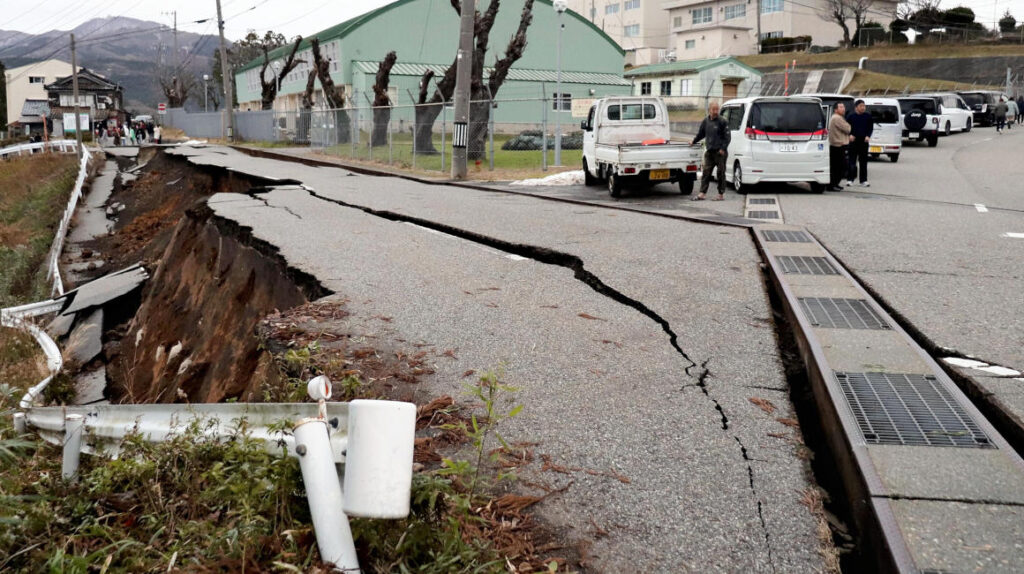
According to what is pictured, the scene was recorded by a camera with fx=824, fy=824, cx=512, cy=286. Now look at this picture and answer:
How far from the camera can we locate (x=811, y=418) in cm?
460

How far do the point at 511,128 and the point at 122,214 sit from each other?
28.5 metres

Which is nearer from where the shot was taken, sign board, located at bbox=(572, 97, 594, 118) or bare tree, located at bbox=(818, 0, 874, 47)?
sign board, located at bbox=(572, 97, 594, 118)

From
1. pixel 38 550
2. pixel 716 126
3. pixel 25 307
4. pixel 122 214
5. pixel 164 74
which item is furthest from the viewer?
pixel 164 74

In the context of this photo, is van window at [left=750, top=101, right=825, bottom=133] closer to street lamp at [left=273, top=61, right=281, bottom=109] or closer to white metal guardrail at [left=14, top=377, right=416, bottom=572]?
white metal guardrail at [left=14, top=377, right=416, bottom=572]

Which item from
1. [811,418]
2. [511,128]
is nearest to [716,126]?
[811,418]

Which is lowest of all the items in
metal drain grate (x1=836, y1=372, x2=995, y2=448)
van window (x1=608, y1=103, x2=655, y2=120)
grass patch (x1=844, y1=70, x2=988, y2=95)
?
metal drain grate (x1=836, y1=372, x2=995, y2=448)

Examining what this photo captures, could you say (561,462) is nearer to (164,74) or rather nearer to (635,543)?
(635,543)

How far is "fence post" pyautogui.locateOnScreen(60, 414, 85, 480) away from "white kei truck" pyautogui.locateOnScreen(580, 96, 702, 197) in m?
12.8

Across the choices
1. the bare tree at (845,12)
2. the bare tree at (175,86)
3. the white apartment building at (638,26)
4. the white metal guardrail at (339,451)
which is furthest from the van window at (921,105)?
the bare tree at (175,86)

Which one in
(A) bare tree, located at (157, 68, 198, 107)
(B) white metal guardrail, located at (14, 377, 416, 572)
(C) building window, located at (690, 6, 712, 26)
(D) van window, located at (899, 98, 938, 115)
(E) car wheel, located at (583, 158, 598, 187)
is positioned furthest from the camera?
(A) bare tree, located at (157, 68, 198, 107)

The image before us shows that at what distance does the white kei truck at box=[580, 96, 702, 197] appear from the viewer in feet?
51.2

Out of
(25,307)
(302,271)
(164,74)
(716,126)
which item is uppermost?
(164,74)

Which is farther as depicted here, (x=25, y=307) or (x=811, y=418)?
Result: (x=25, y=307)

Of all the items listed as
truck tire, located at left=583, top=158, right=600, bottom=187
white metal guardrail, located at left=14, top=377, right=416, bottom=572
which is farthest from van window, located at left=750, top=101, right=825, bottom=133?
white metal guardrail, located at left=14, top=377, right=416, bottom=572
